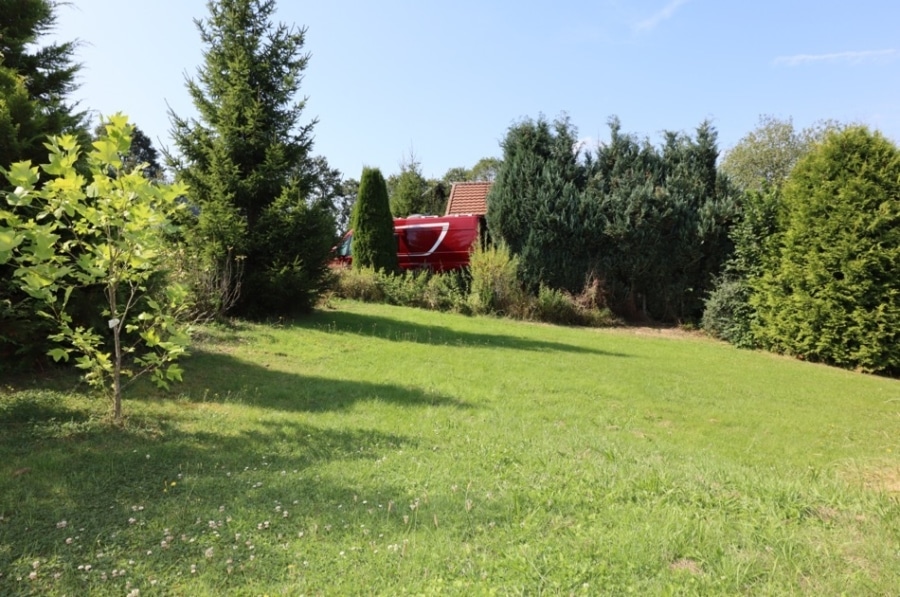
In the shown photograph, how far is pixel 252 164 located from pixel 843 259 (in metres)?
11.6

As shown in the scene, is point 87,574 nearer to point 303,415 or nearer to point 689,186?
point 303,415

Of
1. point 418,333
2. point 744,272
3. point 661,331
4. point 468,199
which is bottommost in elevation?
point 418,333

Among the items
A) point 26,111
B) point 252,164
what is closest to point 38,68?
point 26,111

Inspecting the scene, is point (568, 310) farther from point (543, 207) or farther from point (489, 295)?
point (543, 207)

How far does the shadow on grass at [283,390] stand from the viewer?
5051 mm

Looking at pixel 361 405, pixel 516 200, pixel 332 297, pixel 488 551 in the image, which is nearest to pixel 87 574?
pixel 488 551

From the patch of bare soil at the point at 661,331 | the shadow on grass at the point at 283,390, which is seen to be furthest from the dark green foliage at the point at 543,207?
the shadow on grass at the point at 283,390

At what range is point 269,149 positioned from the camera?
938 cm

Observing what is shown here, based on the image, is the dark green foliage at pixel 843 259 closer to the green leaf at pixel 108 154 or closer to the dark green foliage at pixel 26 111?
the green leaf at pixel 108 154

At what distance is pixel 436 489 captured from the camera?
316 cm

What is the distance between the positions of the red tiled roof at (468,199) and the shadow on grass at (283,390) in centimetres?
1572

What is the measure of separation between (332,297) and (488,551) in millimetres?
11455

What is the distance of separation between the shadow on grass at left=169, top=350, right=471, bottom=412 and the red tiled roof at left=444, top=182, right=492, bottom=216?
15.7m

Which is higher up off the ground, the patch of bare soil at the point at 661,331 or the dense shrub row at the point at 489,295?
the dense shrub row at the point at 489,295
